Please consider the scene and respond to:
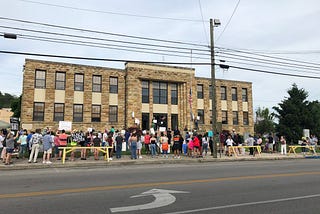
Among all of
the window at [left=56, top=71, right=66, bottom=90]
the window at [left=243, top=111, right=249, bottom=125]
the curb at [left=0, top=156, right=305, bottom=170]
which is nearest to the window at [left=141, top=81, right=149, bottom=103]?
the window at [left=56, top=71, right=66, bottom=90]

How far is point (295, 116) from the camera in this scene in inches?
1353

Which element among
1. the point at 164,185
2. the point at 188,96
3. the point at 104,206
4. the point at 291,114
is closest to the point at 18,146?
the point at 164,185

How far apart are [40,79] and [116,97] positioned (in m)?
7.93

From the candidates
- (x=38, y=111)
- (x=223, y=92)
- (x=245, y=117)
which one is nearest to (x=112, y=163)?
(x=38, y=111)

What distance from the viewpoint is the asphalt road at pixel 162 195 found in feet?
19.4

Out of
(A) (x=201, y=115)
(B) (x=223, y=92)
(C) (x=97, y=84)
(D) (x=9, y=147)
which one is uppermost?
(B) (x=223, y=92)

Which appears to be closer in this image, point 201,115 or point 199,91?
point 201,115

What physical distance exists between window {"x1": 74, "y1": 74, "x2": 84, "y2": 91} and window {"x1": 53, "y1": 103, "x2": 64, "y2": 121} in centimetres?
235

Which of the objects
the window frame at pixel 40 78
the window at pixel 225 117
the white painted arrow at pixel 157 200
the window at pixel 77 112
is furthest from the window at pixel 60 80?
the white painted arrow at pixel 157 200

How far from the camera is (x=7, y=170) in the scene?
13109 mm

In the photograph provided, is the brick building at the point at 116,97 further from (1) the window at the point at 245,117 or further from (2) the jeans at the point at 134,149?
(2) the jeans at the point at 134,149

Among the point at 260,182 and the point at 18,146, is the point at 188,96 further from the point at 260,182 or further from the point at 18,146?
the point at 260,182

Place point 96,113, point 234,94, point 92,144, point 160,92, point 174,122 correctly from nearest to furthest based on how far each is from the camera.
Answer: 1. point 92,144
2. point 96,113
3. point 160,92
4. point 174,122
5. point 234,94

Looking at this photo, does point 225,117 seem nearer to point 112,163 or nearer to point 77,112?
point 77,112
